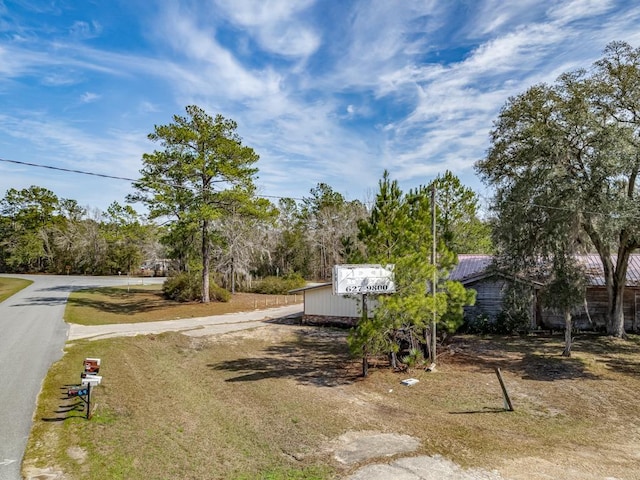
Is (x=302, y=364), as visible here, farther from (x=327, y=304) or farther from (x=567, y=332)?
(x=567, y=332)

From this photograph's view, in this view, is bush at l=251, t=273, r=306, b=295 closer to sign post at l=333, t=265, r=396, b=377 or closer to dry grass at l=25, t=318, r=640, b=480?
dry grass at l=25, t=318, r=640, b=480

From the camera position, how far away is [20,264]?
64438 mm

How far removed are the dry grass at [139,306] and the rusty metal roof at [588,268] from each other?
14868mm

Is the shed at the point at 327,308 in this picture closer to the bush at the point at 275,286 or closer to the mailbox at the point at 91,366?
the mailbox at the point at 91,366

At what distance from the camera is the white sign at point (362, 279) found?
12836mm

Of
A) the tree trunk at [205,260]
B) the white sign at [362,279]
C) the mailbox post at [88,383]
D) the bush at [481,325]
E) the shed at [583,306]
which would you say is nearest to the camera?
the mailbox post at [88,383]

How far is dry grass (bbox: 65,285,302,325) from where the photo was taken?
24.5 m

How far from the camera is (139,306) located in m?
29.8

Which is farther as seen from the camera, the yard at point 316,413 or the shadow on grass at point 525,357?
the shadow on grass at point 525,357

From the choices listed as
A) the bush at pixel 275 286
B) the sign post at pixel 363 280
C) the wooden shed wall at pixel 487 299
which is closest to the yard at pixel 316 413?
the sign post at pixel 363 280

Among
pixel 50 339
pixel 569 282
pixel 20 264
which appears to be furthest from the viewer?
pixel 20 264

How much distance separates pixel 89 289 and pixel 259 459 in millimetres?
38674

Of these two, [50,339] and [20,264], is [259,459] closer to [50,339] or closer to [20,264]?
[50,339]

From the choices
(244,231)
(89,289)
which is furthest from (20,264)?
(244,231)
